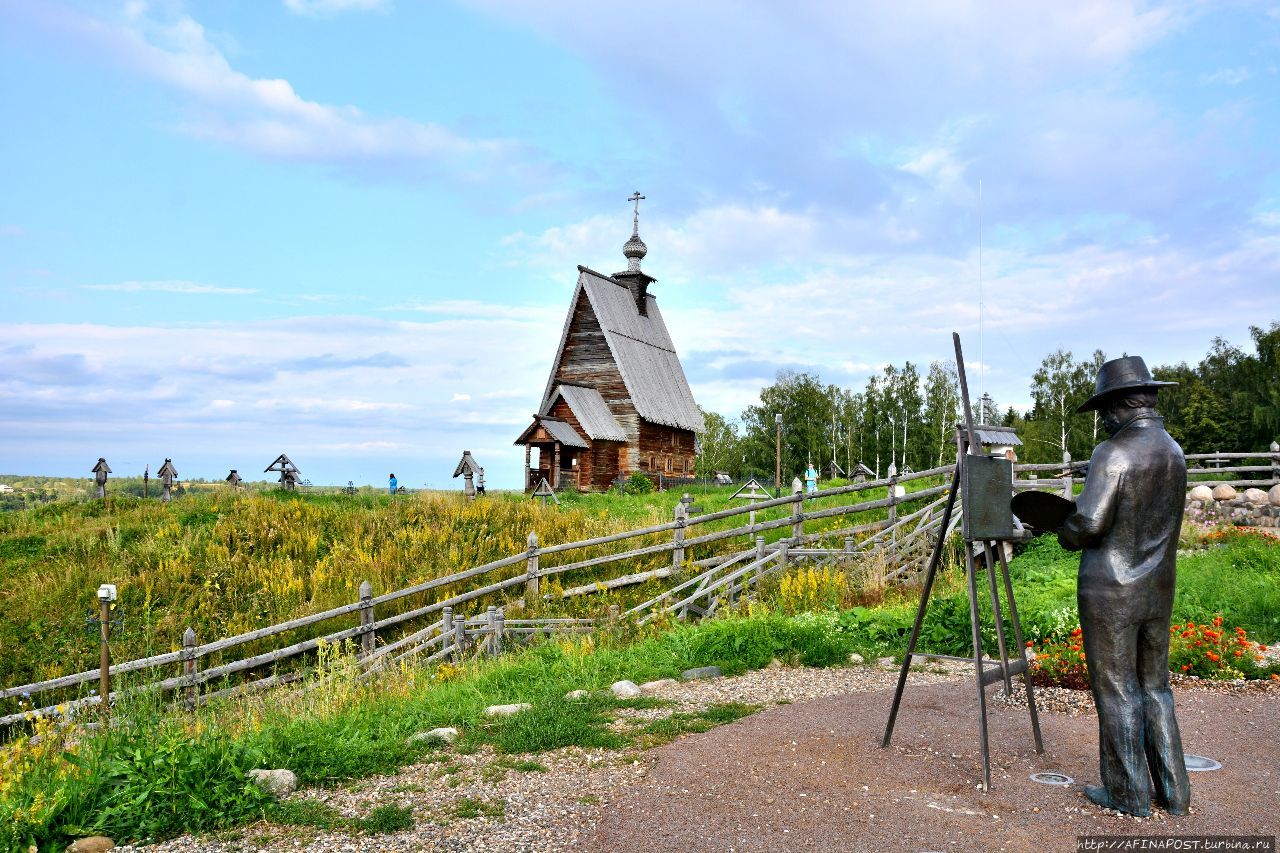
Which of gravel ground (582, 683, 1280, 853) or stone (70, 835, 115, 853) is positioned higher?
stone (70, 835, 115, 853)

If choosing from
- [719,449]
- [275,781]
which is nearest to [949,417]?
[719,449]

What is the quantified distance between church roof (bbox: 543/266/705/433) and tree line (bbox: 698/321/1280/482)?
16.9ft

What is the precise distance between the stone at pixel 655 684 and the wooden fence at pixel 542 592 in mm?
3211

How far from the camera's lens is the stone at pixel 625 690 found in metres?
8.04

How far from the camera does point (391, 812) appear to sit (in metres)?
5.19

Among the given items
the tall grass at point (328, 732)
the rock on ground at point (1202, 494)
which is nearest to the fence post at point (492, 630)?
the tall grass at point (328, 732)

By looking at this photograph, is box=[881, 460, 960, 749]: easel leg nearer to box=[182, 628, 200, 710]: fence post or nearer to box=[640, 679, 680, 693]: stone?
box=[640, 679, 680, 693]: stone

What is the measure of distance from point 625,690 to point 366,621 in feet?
19.6

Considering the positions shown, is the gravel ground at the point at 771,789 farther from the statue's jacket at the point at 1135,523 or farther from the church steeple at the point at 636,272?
the church steeple at the point at 636,272

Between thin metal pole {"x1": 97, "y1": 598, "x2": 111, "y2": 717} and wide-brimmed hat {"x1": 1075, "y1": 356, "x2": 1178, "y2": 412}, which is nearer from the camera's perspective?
wide-brimmed hat {"x1": 1075, "y1": 356, "x2": 1178, "y2": 412}

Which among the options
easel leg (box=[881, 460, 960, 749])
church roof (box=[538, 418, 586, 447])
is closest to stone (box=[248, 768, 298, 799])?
easel leg (box=[881, 460, 960, 749])

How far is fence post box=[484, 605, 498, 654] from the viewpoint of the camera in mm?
12305

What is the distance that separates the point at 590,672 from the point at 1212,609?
7972mm

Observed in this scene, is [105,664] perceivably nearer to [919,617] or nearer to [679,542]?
[919,617]
